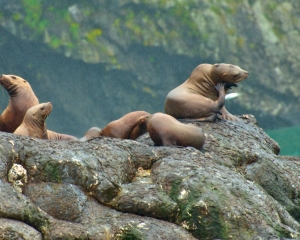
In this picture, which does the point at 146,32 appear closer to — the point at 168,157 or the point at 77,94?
the point at 77,94

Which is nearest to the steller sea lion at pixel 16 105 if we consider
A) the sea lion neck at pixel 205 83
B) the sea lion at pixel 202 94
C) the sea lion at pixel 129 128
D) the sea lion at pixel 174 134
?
the sea lion at pixel 129 128

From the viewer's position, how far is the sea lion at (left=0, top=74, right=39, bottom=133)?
8.34 m

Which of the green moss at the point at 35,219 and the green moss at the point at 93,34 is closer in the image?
the green moss at the point at 35,219

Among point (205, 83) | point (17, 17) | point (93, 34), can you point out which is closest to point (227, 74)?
point (205, 83)

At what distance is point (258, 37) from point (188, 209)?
100 ft

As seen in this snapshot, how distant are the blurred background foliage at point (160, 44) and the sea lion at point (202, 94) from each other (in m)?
26.4

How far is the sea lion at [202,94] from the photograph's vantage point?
8273 millimetres

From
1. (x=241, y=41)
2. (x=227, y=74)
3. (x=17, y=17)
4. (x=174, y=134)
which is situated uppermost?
(x=241, y=41)

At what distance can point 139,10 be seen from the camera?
35.5 meters

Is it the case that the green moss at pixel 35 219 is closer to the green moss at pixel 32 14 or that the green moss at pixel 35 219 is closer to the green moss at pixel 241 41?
the green moss at pixel 32 14

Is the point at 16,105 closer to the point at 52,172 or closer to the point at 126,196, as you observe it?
the point at 52,172

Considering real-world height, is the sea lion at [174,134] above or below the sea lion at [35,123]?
above

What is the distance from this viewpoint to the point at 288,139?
33344 mm

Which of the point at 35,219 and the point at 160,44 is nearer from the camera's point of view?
the point at 35,219
